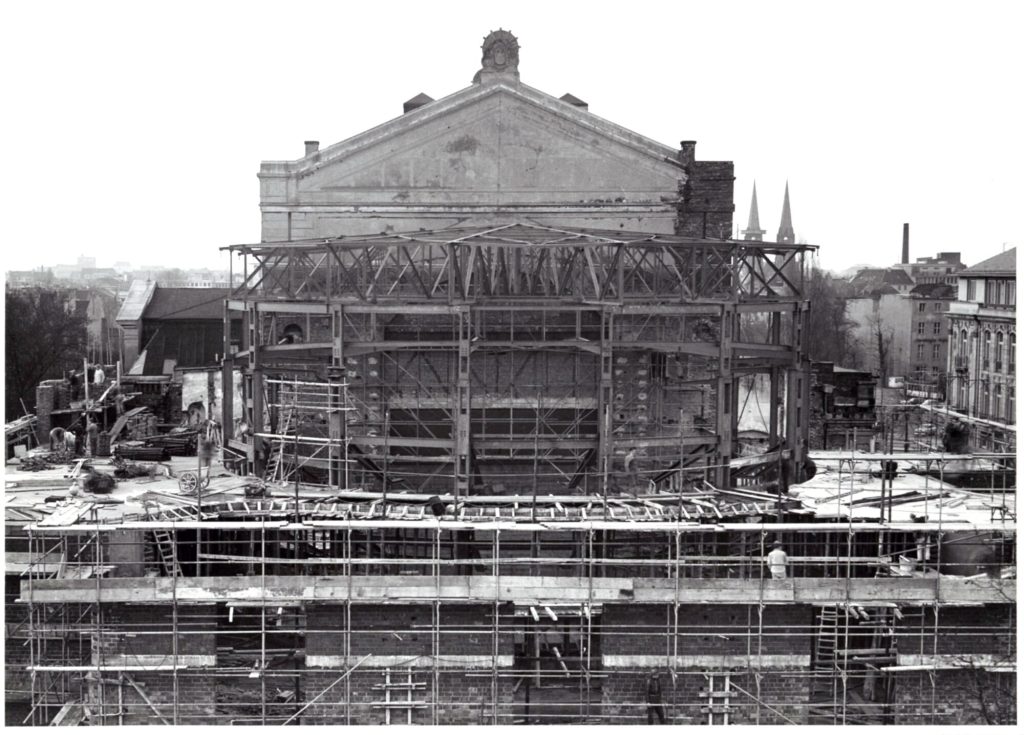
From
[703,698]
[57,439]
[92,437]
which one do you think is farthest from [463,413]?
[57,439]

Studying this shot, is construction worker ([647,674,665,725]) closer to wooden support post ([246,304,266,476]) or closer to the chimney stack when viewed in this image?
wooden support post ([246,304,266,476])

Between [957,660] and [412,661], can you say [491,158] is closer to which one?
[412,661]

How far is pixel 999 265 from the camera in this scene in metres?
47.8

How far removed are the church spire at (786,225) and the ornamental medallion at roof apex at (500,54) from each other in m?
84.0

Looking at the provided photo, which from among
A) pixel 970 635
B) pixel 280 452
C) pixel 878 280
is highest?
Answer: pixel 878 280

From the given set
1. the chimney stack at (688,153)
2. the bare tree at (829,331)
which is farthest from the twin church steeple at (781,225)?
the chimney stack at (688,153)

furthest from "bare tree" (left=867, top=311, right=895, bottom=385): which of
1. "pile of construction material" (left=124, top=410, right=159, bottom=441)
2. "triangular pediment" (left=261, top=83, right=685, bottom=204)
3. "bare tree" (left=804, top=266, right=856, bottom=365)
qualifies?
"pile of construction material" (left=124, top=410, right=159, bottom=441)

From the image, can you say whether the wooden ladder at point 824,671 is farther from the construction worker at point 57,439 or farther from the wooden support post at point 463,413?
the construction worker at point 57,439

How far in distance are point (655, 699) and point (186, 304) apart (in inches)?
1583

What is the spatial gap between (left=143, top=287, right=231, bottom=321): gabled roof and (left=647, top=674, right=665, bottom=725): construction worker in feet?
120

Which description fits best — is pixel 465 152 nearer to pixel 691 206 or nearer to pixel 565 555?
pixel 691 206

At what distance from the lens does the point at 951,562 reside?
23.8 metres

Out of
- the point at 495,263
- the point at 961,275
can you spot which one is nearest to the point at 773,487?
the point at 495,263

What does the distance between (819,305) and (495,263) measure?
4860cm
